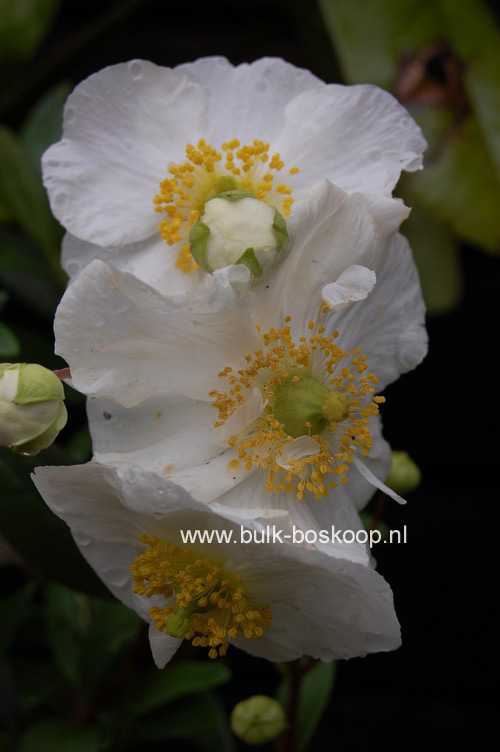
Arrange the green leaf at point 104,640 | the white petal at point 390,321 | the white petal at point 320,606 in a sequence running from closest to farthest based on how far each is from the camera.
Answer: the white petal at point 320,606
the white petal at point 390,321
the green leaf at point 104,640

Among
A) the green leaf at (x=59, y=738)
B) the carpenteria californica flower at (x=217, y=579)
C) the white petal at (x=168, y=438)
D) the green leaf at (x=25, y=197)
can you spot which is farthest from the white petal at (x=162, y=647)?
the green leaf at (x=25, y=197)

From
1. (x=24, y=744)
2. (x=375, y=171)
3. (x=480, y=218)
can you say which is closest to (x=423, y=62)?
(x=480, y=218)

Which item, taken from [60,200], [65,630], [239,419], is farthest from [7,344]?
[65,630]

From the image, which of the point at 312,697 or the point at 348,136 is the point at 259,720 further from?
the point at 348,136

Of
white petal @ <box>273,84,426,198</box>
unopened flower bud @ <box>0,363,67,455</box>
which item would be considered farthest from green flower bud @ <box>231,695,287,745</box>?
white petal @ <box>273,84,426,198</box>

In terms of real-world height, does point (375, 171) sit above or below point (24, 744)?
above

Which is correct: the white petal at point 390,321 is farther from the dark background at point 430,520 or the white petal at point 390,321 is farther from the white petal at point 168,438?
the dark background at point 430,520

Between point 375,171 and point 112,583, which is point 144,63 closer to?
point 375,171
